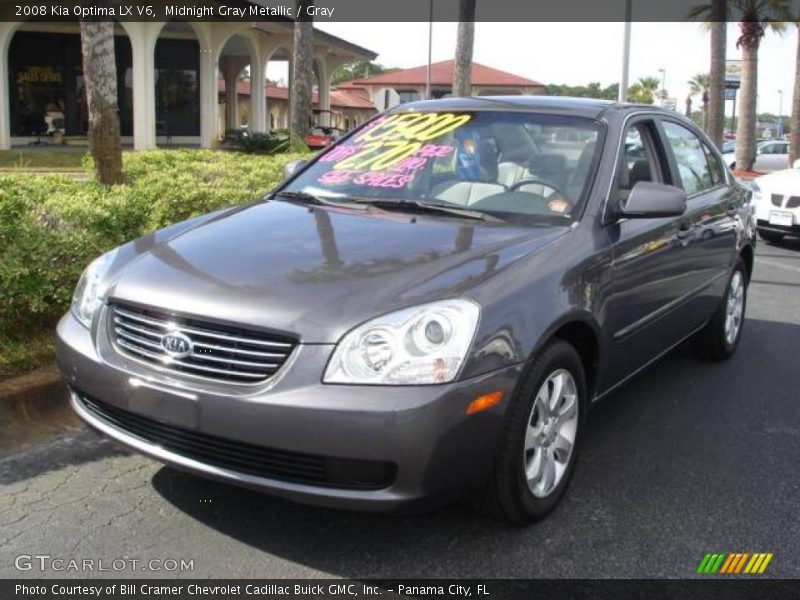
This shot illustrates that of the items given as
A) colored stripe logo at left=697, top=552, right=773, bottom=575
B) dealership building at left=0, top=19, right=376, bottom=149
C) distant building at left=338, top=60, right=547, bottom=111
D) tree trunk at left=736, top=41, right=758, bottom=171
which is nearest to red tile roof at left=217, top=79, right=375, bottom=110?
distant building at left=338, top=60, right=547, bottom=111

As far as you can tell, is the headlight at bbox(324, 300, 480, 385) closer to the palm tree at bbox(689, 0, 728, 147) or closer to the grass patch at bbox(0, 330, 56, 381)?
the grass patch at bbox(0, 330, 56, 381)

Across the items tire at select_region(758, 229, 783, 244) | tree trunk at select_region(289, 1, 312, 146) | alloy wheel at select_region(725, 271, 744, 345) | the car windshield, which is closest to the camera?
the car windshield

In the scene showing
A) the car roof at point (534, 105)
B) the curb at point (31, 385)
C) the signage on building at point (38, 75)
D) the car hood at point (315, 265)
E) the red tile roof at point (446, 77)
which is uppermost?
the red tile roof at point (446, 77)

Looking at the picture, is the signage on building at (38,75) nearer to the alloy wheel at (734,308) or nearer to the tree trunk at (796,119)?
the tree trunk at (796,119)

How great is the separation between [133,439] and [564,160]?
7.66ft

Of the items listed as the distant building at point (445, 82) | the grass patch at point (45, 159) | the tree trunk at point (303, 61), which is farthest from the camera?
the distant building at point (445, 82)

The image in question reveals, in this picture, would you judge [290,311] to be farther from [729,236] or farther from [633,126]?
[729,236]

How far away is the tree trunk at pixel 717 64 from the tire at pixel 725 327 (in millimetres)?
17231

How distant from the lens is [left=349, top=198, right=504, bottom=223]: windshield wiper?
12.3 ft

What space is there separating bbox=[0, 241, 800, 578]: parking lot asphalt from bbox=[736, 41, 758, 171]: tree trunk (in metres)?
20.3

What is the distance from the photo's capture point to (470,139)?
428 centimetres

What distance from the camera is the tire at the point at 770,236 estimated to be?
38.7 feet

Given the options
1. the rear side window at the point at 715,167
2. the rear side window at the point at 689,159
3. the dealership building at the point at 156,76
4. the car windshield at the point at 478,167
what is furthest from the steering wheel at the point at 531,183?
the dealership building at the point at 156,76

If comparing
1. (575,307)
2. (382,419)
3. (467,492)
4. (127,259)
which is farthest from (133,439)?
(575,307)
